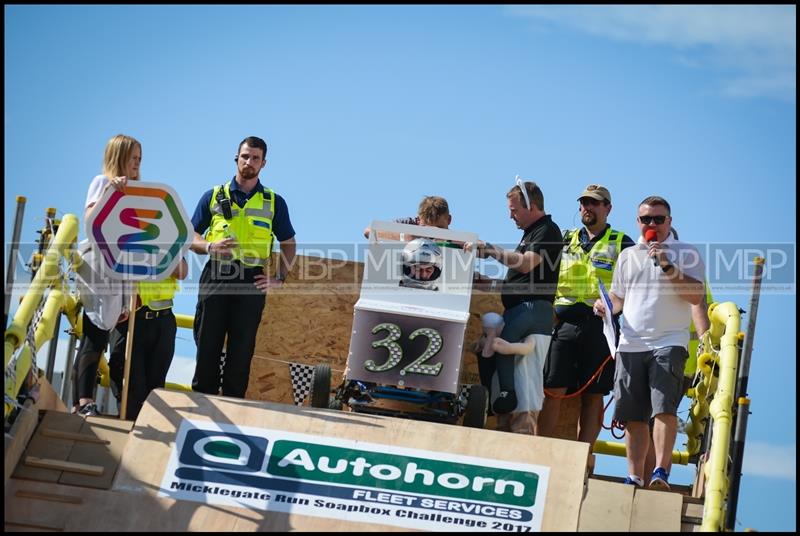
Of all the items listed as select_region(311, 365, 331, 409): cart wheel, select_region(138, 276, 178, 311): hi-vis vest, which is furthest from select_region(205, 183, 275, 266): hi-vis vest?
select_region(311, 365, 331, 409): cart wheel

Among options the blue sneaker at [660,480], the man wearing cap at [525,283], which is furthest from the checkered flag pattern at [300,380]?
the blue sneaker at [660,480]

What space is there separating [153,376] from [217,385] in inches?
22.6

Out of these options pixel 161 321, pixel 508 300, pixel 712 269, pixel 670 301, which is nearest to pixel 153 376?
pixel 161 321

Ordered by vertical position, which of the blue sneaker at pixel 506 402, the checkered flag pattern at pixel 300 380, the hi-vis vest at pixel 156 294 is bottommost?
the checkered flag pattern at pixel 300 380

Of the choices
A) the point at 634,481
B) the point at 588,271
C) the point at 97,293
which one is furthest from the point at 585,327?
the point at 97,293

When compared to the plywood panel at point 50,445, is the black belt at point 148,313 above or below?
above

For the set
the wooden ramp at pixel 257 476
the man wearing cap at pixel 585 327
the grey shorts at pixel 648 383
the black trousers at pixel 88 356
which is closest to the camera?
the wooden ramp at pixel 257 476

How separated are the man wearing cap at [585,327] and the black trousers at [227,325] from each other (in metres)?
2.52

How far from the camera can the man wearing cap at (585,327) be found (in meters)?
11.4

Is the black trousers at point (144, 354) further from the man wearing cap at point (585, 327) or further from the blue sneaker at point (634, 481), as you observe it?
the blue sneaker at point (634, 481)

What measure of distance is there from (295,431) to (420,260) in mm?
1929

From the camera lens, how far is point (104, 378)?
41.0 feet

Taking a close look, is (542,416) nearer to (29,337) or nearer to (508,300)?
(508,300)

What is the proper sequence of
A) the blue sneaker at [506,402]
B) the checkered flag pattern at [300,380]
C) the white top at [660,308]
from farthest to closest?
1. the checkered flag pattern at [300,380]
2. the blue sneaker at [506,402]
3. the white top at [660,308]
